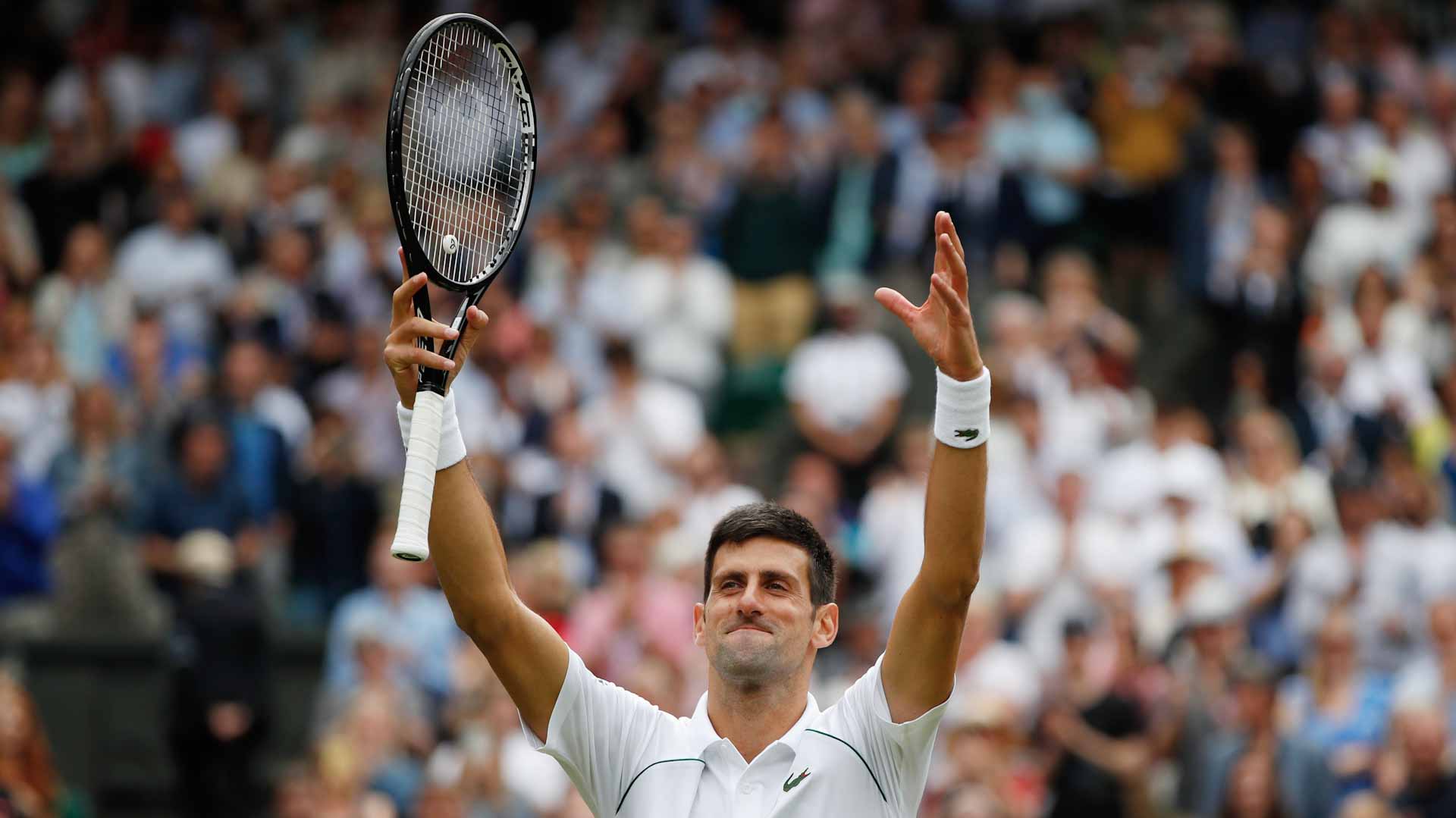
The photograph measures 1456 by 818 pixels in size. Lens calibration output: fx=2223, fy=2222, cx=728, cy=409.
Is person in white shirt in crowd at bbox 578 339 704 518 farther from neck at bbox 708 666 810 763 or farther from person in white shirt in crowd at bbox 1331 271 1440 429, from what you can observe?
neck at bbox 708 666 810 763

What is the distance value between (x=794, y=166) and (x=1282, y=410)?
12.5 feet

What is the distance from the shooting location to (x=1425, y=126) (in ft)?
51.5

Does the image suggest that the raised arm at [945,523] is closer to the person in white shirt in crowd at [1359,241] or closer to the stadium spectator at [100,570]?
the stadium spectator at [100,570]

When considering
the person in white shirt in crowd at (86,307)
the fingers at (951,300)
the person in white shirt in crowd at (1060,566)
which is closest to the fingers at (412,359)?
the fingers at (951,300)

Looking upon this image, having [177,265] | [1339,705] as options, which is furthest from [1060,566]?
[177,265]

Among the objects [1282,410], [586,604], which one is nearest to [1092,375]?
[1282,410]

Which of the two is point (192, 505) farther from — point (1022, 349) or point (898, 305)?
point (898, 305)

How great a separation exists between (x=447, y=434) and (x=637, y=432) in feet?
27.5

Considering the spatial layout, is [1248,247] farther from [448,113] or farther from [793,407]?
[448,113]

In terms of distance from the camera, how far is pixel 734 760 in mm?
5004

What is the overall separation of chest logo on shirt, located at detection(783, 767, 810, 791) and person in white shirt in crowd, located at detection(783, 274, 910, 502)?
25.9 ft

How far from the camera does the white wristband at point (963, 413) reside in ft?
15.7

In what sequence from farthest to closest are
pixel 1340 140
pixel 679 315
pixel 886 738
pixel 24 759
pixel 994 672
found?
pixel 1340 140
pixel 679 315
pixel 994 672
pixel 24 759
pixel 886 738

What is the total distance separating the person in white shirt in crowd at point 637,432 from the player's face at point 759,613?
7808 millimetres
